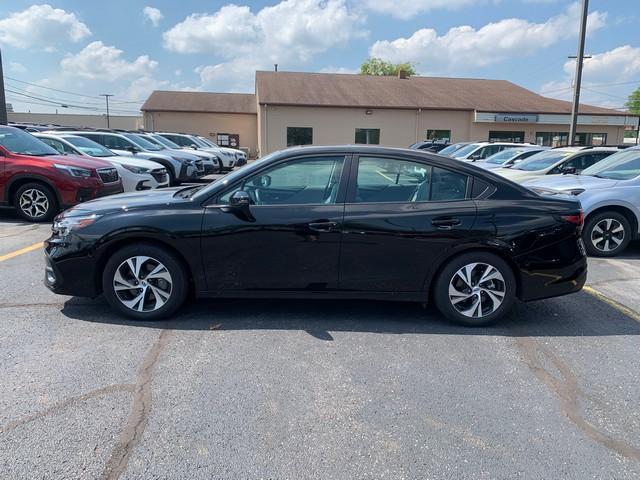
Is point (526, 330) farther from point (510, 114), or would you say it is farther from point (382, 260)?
point (510, 114)

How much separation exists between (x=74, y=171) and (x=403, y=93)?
96.1 ft

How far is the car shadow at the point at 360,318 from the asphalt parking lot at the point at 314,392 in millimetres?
25

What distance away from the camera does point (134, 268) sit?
428cm

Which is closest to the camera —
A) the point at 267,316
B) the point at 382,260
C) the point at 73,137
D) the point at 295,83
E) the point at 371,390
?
the point at 371,390

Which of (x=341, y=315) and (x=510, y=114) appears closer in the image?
(x=341, y=315)

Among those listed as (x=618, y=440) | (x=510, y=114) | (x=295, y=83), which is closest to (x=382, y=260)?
(x=618, y=440)

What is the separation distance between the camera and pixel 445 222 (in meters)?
4.22

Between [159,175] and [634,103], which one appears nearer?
[159,175]

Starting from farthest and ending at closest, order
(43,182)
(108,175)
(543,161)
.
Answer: (543,161), (108,175), (43,182)

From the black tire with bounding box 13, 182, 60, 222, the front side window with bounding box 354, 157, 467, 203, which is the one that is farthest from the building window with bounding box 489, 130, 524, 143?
the front side window with bounding box 354, 157, 467, 203

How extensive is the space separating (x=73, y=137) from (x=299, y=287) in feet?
32.9

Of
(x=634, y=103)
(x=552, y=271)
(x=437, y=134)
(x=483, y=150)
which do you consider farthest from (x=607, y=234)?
(x=634, y=103)

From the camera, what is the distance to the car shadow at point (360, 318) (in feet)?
14.2

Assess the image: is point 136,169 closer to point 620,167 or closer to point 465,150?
point 620,167
